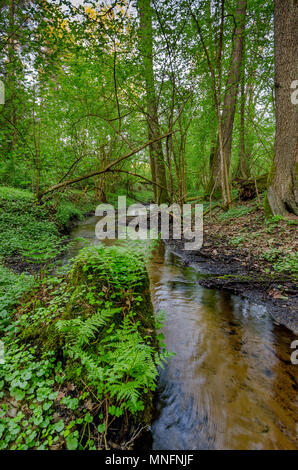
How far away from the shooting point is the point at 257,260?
16.5ft

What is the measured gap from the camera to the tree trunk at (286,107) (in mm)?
5648

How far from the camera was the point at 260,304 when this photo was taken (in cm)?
385

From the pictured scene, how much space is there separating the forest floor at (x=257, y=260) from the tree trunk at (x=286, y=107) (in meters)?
0.85

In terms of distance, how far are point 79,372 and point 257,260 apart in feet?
15.4

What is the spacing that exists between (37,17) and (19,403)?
24.1 feet

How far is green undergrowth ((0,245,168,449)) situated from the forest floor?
8.29 ft

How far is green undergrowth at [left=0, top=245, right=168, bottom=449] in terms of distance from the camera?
1.59m

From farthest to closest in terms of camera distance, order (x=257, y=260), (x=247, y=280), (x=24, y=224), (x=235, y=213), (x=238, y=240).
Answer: (x=235, y=213)
(x=24, y=224)
(x=238, y=240)
(x=257, y=260)
(x=247, y=280)

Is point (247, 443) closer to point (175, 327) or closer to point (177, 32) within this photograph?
point (175, 327)

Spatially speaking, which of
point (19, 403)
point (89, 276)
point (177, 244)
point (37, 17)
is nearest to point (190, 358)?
point (89, 276)
